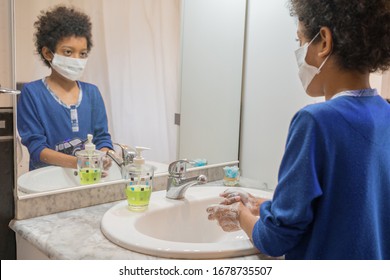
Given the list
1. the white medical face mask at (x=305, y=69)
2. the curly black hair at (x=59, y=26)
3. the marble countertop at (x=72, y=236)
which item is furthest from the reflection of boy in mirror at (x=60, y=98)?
the white medical face mask at (x=305, y=69)

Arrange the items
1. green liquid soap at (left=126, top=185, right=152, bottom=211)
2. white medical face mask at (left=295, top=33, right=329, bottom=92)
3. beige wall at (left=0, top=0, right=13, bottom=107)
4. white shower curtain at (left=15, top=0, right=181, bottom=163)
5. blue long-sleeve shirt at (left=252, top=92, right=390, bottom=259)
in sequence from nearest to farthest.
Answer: blue long-sleeve shirt at (left=252, top=92, right=390, bottom=259)
white medical face mask at (left=295, top=33, right=329, bottom=92)
beige wall at (left=0, top=0, right=13, bottom=107)
green liquid soap at (left=126, top=185, right=152, bottom=211)
white shower curtain at (left=15, top=0, right=181, bottom=163)

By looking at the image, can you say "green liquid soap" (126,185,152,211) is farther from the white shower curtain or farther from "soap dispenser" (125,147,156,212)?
the white shower curtain

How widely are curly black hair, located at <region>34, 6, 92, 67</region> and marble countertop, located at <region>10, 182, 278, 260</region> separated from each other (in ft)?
1.35

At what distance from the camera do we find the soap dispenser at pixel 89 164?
3.91 feet

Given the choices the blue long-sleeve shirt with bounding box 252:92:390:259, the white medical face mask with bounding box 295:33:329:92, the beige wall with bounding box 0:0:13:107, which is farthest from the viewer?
the beige wall with bounding box 0:0:13:107

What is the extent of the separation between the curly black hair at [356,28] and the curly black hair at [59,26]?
0.66 meters

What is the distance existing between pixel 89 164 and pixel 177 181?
262 millimetres

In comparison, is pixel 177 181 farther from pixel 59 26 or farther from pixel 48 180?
pixel 59 26

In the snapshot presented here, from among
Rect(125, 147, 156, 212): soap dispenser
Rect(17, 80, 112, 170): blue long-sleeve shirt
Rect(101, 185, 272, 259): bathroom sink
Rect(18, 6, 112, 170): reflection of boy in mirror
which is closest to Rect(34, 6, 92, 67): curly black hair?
Rect(18, 6, 112, 170): reflection of boy in mirror

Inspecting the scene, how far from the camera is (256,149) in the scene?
1680mm

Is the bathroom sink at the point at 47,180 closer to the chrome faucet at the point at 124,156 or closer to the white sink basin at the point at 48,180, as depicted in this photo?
the white sink basin at the point at 48,180

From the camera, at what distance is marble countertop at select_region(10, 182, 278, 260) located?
0.88 m
